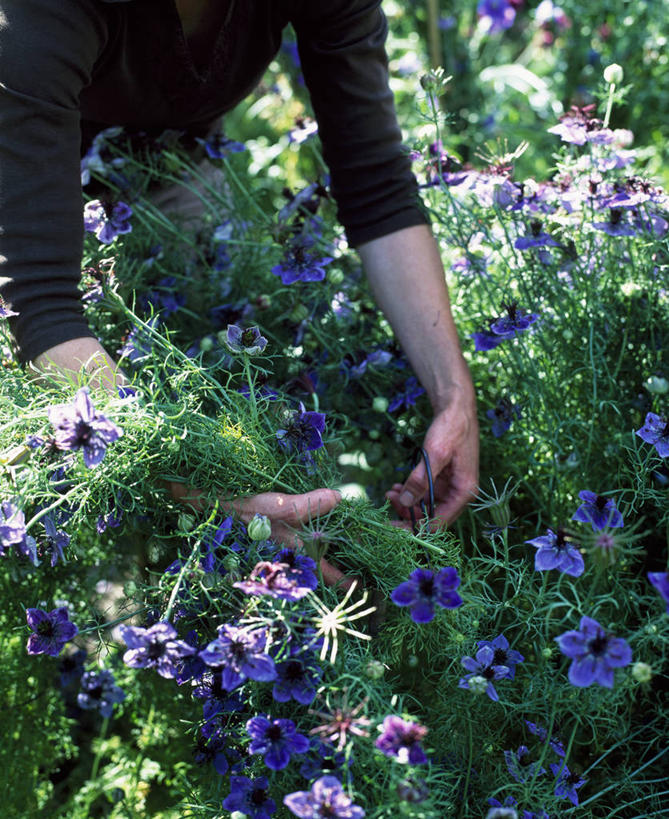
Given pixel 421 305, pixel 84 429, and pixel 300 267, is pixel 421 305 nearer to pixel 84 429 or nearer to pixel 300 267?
pixel 300 267

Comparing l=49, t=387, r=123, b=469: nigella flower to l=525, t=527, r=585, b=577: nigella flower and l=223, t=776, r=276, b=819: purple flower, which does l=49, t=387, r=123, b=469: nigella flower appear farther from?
l=525, t=527, r=585, b=577: nigella flower

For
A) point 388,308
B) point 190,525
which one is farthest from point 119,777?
point 388,308

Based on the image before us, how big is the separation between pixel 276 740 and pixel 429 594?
8.8 inches

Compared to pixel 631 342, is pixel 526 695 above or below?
below

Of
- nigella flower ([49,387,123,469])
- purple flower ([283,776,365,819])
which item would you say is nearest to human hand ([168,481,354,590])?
nigella flower ([49,387,123,469])

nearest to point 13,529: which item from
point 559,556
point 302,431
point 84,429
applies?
point 84,429

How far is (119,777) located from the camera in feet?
4.68

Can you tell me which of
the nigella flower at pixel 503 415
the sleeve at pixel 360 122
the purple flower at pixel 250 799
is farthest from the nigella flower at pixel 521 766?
the sleeve at pixel 360 122

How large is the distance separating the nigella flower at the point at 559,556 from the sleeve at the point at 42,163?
0.69 meters

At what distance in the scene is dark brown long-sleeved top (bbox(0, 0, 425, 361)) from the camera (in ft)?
3.60

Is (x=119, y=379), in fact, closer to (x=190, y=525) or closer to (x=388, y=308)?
(x=190, y=525)

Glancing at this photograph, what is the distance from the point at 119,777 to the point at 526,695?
2.60ft

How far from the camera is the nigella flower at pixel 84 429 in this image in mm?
880

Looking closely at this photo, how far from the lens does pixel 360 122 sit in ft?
4.91
